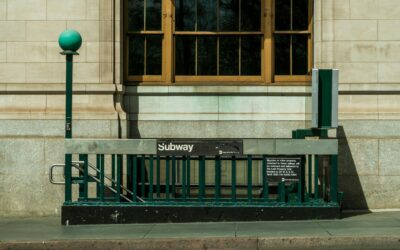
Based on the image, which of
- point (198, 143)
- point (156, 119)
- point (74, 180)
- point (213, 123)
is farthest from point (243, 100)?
point (74, 180)

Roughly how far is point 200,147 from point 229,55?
3.29 m

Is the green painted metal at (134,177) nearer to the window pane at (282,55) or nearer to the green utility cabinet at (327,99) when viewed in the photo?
the green utility cabinet at (327,99)

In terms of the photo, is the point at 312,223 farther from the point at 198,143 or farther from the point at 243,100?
the point at 243,100

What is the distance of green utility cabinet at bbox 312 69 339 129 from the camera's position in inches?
506

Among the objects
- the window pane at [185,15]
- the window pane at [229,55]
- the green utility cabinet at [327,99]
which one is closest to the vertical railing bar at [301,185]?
the green utility cabinet at [327,99]

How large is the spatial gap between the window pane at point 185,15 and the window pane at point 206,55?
1.11 feet

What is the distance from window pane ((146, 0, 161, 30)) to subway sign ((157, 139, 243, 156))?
3492mm


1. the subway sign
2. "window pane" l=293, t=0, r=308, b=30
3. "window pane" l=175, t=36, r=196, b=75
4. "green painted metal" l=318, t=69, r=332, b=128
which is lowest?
the subway sign

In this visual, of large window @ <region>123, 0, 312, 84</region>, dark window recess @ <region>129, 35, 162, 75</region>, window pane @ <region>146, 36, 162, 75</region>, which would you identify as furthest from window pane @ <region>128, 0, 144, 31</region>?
A: window pane @ <region>146, 36, 162, 75</region>

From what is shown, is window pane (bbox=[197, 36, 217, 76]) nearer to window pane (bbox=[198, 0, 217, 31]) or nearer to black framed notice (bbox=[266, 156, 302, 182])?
window pane (bbox=[198, 0, 217, 31])

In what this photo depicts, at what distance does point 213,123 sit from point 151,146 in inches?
97.8

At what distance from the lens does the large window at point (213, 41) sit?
15180mm

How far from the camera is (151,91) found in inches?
590

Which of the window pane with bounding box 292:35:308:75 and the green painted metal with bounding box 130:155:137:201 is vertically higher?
the window pane with bounding box 292:35:308:75
